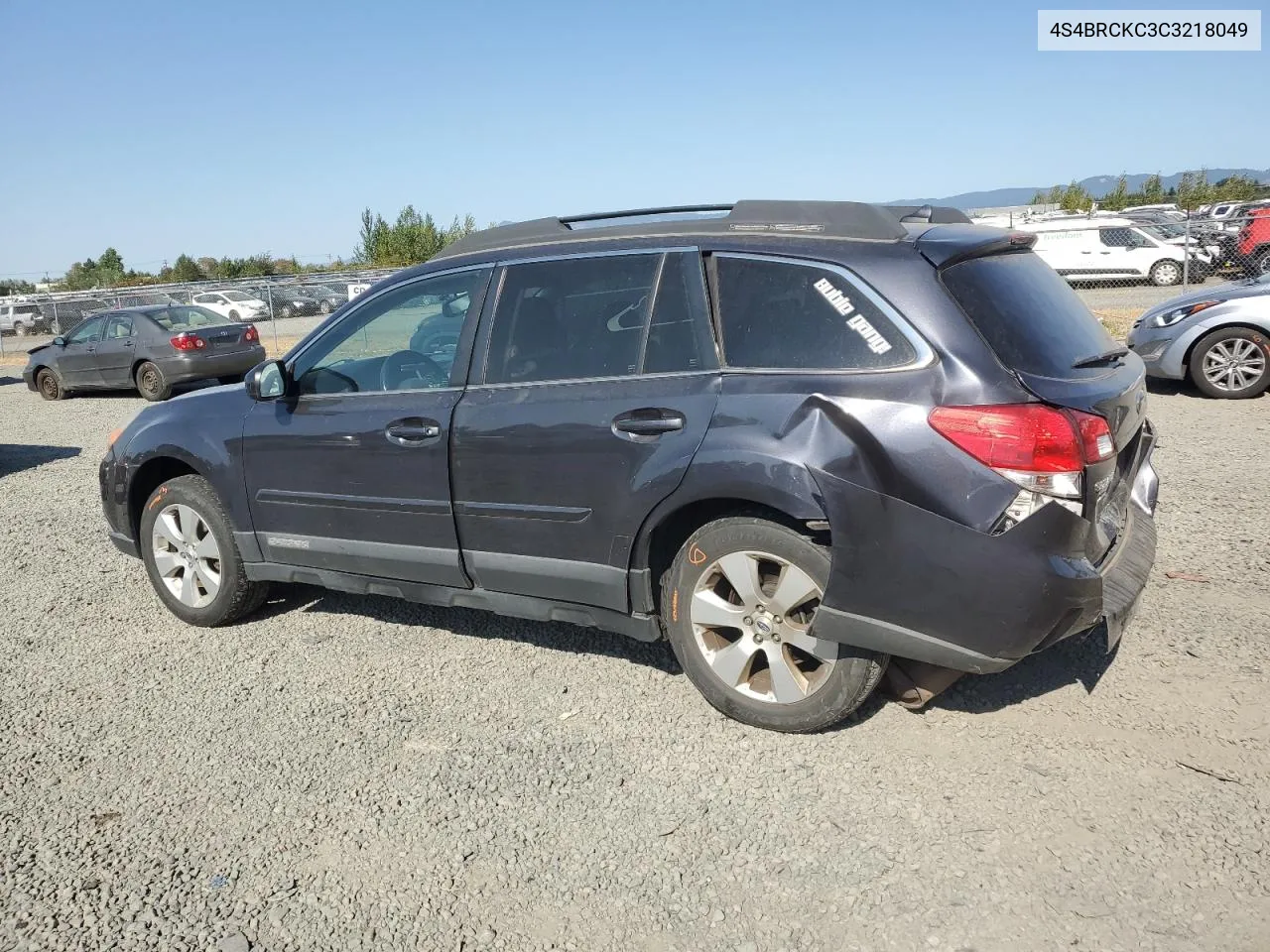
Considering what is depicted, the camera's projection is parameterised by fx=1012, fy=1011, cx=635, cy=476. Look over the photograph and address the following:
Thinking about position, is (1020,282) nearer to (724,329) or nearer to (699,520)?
(724,329)

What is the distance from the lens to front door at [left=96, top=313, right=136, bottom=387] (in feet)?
51.2

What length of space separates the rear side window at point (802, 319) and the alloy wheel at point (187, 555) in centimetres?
289

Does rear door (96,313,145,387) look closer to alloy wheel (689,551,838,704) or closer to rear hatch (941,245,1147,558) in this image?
alloy wheel (689,551,838,704)

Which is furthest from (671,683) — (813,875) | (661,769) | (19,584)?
(19,584)

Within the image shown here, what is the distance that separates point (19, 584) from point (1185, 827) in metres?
6.09

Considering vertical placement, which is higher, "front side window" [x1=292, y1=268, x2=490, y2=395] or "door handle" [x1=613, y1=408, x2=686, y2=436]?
"front side window" [x1=292, y1=268, x2=490, y2=395]

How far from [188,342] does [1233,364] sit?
13.7 m

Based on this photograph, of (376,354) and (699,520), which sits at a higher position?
(376,354)

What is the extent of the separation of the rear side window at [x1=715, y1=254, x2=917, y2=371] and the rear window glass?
0.91ft

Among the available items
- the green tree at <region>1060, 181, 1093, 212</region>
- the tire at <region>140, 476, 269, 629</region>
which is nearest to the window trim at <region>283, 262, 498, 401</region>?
the tire at <region>140, 476, 269, 629</region>

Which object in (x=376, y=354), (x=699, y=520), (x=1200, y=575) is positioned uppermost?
(x=376, y=354)

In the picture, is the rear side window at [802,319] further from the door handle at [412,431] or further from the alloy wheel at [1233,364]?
the alloy wheel at [1233,364]

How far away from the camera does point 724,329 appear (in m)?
3.62

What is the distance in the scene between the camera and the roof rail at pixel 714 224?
3598 millimetres
